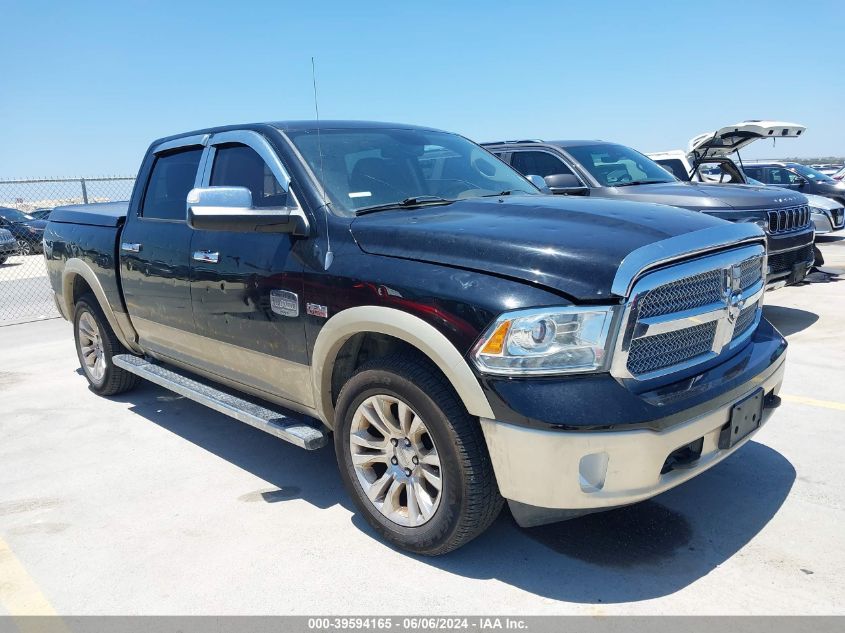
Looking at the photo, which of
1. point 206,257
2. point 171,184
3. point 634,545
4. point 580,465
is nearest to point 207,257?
point 206,257

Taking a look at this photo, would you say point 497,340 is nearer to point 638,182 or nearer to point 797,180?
point 638,182

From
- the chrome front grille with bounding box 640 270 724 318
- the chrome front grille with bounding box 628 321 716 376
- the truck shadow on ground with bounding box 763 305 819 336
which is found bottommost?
the truck shadow on ground with bounding box 763 305 819 336

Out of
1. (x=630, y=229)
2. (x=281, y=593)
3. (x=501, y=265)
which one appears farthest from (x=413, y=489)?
(x=630, y=229)

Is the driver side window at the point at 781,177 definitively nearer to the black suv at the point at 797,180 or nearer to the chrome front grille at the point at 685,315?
the black suv at the point at 797,180

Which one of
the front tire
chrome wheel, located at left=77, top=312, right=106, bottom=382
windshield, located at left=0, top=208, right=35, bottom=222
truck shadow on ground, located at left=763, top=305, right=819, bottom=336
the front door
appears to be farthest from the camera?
windshield, located at left=0, top=208, right=35, bottom=222

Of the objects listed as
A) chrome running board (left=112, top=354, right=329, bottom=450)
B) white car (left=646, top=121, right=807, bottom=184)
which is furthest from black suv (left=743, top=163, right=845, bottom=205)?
chrome running board (left=112, top=354, right=329, bottom=450)

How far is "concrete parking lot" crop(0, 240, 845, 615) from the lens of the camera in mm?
2795

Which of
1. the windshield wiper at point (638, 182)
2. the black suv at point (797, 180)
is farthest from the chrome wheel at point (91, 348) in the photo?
the black suv at point (797, 180)

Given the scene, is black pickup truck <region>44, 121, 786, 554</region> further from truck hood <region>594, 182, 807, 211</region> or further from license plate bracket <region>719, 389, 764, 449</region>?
truck hood <region>594, 182, 807, 211</region>

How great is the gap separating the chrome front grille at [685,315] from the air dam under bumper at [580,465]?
25 centimetres

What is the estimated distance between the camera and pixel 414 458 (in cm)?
302

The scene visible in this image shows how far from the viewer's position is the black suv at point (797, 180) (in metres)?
16.3

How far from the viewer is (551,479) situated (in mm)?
2543

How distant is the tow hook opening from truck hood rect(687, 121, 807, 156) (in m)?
7.70
